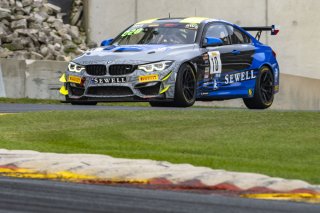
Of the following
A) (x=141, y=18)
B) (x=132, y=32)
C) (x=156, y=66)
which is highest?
(x=132, y=32)

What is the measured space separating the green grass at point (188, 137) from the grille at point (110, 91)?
81 centimetres

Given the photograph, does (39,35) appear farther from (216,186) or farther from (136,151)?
(216,186)

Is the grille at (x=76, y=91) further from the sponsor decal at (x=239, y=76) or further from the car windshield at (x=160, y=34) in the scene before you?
the sponsor decal at (x=239, y=76)

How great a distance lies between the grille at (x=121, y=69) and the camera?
643 inches

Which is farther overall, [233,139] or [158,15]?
[158,15]

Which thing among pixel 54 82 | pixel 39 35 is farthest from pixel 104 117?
pixel 39 35

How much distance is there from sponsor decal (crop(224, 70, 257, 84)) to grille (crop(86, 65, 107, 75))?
92.4 inches

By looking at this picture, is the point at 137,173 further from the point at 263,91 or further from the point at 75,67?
the point at 263,91

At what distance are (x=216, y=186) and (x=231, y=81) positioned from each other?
33.0 ft

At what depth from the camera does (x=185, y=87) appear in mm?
16703

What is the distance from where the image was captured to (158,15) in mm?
34000

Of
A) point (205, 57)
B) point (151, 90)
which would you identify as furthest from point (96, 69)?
point (205, 57)

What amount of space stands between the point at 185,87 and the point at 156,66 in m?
0.65

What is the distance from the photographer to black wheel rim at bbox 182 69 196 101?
16645 millimetres
